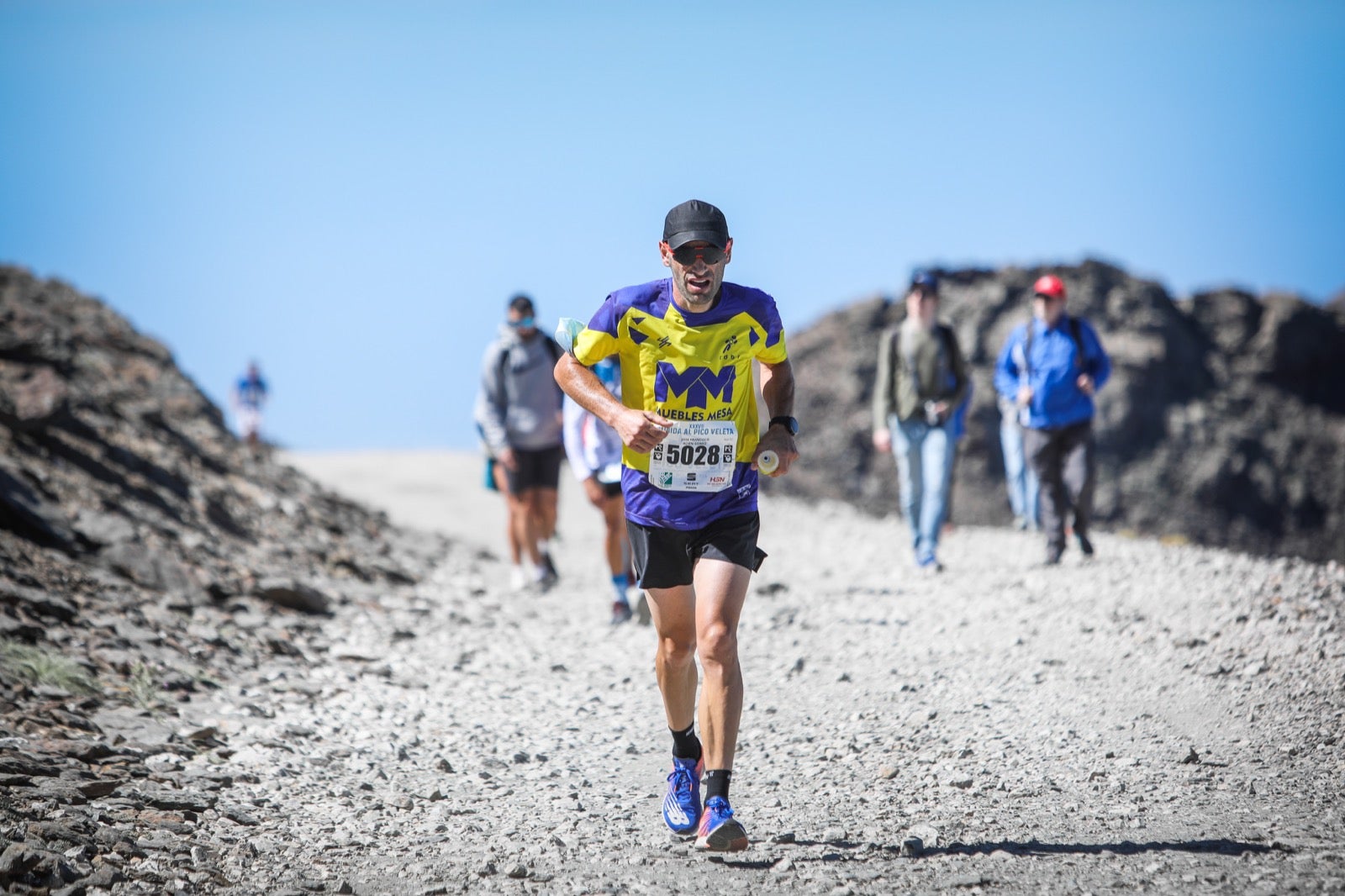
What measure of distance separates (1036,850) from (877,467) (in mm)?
24300

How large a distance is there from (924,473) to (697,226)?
7.09 meters

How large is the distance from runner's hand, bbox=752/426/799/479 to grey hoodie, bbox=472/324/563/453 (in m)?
6.04

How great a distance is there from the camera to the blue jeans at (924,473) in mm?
11133

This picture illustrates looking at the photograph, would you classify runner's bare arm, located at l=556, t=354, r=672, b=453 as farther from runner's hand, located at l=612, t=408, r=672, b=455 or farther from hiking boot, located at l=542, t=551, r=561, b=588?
hiking boot, located at l=542, t=551, r=561, b=588

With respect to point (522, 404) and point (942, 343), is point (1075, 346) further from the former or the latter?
point (522, 404)

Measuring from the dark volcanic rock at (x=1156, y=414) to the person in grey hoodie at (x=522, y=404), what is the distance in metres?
16.4

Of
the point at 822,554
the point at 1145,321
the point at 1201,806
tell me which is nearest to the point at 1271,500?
the point at 1145,321

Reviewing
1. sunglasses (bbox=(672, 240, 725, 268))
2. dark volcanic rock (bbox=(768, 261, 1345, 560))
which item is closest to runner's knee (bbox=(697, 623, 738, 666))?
sunglasses (bbox=(672, 240, 725, 268))

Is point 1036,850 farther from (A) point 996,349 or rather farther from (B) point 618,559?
(A) point 996,349

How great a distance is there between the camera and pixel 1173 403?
29391mm

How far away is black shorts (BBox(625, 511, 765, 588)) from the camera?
493cm

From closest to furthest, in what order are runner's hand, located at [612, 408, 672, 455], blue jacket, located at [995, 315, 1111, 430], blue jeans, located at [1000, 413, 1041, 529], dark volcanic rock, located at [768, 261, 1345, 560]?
Result: runner's hand, located at [612, 408, 672, 455], blue jacket, located at [995, 315, 1111, 430], blue jeans, located at [1000, 413, 1041, 529], dark volcanic rock, located at [768, 261, 1345, 560]

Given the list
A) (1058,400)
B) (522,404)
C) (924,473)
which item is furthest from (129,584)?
(1058,400)

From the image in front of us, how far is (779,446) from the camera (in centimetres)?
498
